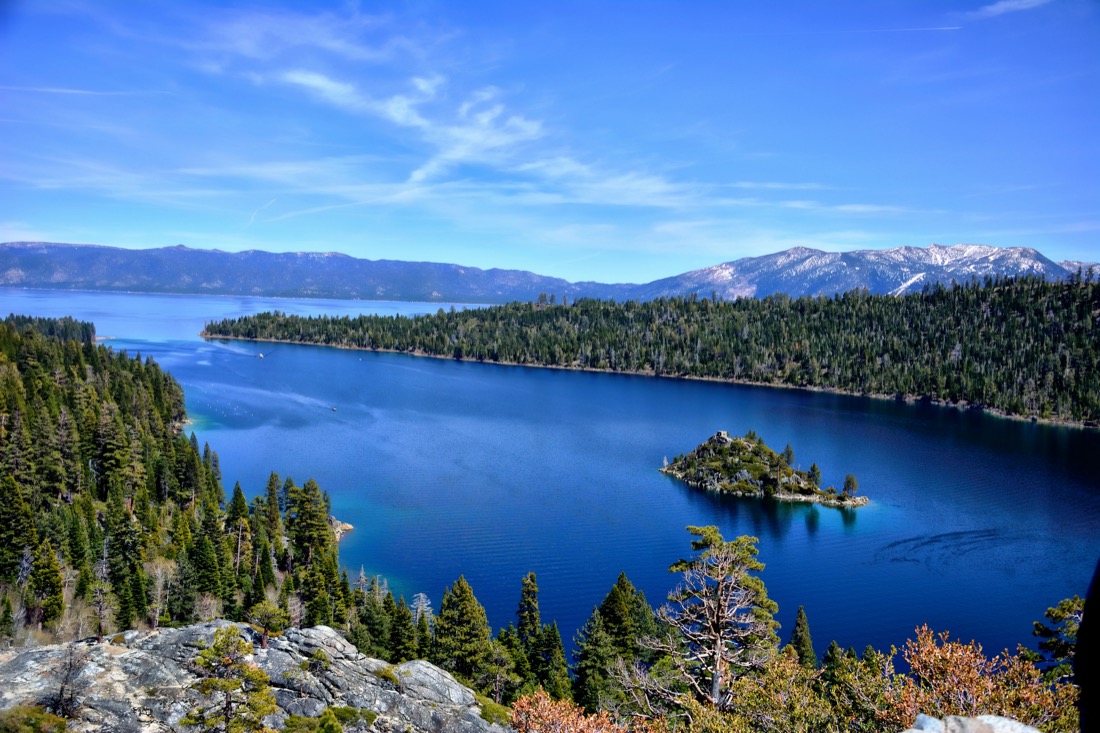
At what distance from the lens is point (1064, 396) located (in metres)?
143

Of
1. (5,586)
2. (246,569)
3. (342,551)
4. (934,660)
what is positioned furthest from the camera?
(342,551)

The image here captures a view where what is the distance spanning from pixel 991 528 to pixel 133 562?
81.0 m

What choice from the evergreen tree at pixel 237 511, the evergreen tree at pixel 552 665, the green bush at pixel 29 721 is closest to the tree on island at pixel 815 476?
the evergreen tree at pixel 552 665

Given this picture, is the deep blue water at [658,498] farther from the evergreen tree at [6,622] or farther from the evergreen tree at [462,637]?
the evergreen tree at [6,622]

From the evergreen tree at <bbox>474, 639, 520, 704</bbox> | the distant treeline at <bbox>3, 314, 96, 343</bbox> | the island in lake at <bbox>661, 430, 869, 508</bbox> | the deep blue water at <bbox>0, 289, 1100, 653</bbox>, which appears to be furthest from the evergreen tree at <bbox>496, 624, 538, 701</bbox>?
the distant treeline at <bbox>3, 314, 96, 343</bbox>

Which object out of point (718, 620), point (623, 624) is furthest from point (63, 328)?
point (718, 620)

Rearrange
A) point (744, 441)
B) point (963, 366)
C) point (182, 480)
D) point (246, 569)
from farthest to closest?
point (963, 366) → point (744, 441) → point (182, 480) → point (246, 569)

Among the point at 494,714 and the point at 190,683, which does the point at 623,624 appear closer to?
the point at 494,714

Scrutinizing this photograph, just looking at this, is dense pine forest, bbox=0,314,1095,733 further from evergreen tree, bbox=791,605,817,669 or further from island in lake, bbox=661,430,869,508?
island in lake, bbox=661,430,869,508

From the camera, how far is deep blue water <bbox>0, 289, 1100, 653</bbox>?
55.5m

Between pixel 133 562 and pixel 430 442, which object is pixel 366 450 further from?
pixel 133 562

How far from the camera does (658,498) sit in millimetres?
80000

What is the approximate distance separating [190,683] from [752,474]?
72554 mm

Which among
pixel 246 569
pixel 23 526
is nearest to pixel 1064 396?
pixel 246 569
